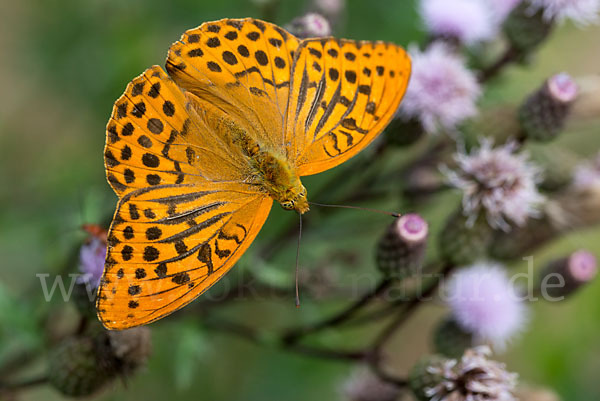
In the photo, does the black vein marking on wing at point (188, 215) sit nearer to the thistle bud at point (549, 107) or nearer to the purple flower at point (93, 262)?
the purple flower at point (93, 262)

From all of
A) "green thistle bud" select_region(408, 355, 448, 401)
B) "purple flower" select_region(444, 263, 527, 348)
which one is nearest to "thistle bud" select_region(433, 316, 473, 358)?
"purple flower" select_region(444, 263, 527, 348)

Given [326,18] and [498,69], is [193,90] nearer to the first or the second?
[326,18]

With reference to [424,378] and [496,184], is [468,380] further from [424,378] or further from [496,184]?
[496,184]

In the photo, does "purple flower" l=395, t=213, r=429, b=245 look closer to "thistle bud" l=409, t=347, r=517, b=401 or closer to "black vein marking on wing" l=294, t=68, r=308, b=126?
"thistle bud" l=409, t=347, r=517, b=401

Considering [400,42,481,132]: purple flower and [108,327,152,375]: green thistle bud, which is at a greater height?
[400,42,481,132]: purple flower

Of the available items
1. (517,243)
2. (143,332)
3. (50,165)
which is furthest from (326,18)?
(50,165)

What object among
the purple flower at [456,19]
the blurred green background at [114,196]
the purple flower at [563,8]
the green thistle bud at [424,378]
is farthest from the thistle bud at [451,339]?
the purple flower at [563,8]

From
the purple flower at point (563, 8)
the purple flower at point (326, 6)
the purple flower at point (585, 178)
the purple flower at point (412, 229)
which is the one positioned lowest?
the purple flower at point (412, 229)
